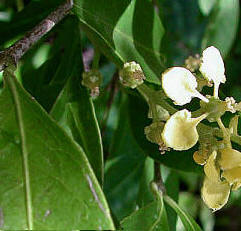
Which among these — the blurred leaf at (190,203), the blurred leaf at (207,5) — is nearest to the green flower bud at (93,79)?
the blurred leaf at (207,5)

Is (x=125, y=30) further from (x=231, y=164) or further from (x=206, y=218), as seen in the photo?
(x=206, y=218)

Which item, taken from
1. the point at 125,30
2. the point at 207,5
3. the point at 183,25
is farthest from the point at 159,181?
the point at 183,25

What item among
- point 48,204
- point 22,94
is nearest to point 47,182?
point 48,204

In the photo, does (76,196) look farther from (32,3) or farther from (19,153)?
(32,3)

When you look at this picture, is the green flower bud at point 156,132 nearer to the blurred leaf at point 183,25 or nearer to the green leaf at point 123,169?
the green leaf at point 123,169

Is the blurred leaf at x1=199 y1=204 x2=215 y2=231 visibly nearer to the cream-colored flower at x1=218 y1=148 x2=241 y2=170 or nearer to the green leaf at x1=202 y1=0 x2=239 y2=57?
the green leaf at x1=202 y1=0 x2=239 y2=57
